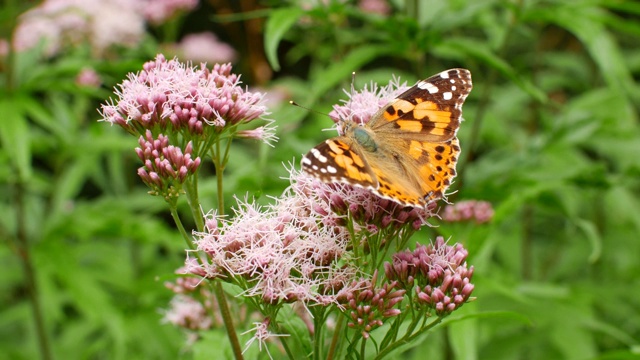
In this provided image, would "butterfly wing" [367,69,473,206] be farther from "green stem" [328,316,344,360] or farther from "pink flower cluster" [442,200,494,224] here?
"pink flower cluster" [442,200,494,224]

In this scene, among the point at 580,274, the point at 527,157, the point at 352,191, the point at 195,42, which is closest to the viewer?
the point at 352,191

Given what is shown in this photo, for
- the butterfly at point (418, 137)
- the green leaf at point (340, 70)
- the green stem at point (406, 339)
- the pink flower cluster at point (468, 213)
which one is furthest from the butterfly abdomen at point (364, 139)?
the pink flower cluster at point (468, 213)

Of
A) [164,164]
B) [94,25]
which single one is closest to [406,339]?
[164,164]

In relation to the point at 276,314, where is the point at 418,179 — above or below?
above

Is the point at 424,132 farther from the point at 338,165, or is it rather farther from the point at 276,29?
the point at 276,29

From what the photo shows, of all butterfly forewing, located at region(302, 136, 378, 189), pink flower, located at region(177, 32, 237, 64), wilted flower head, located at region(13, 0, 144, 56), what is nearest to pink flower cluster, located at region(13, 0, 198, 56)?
wilted flower head, located at region(13, 0, 144, 56)

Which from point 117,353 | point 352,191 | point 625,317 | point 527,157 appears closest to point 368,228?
point 352,191

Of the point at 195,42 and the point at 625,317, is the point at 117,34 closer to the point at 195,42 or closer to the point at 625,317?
the point at 195,42
